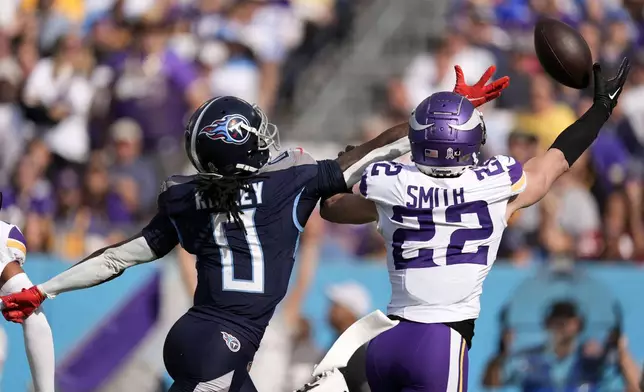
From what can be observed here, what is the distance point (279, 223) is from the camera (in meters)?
5.14

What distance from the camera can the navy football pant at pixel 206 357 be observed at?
4.94 metres

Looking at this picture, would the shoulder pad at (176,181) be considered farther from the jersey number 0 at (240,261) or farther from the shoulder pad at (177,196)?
the jersey number 0 at (240,261)

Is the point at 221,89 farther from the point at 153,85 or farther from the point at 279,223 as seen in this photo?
the point at 279,223

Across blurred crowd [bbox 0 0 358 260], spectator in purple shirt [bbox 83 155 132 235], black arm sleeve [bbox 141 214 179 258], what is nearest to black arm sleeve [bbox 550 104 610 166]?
black arm sleeve [bbox 141 214 179 258]

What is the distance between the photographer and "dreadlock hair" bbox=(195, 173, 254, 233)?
16.8 feet

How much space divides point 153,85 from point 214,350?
588cm

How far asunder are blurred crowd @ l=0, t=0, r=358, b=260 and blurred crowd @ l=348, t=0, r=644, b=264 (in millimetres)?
1188

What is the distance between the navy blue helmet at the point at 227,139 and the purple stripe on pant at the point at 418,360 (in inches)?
38.1

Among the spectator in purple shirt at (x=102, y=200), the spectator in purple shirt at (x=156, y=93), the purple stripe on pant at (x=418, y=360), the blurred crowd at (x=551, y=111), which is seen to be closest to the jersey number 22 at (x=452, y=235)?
the purple stripe on pant at (x=418, y=360)

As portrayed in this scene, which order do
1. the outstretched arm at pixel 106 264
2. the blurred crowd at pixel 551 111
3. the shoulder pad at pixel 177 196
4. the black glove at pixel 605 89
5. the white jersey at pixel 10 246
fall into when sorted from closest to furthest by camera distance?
the shoulder pad at pixel 177 196 < the outstretched arm at pixel 106 264 < the black glove at pixel 605 89 < the white jersey at pixel 10 246 < the blurred crowd at pixel 551 111

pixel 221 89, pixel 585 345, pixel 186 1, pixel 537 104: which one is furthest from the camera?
Answer: pixel 186 1

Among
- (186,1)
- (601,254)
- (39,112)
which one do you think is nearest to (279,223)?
(601,254)

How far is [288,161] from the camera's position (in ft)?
17.3

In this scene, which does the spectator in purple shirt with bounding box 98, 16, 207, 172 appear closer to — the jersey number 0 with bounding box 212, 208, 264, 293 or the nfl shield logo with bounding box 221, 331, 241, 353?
the jersey number 0 with bounding box 212, 208, 264, 293
